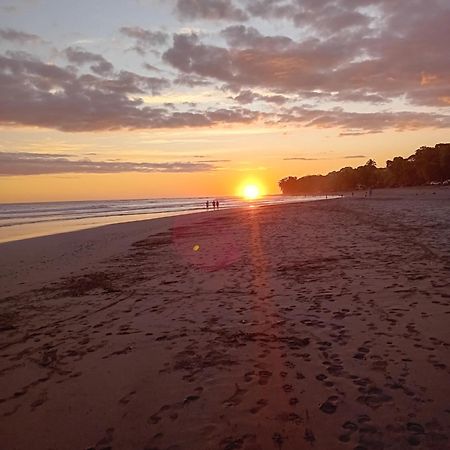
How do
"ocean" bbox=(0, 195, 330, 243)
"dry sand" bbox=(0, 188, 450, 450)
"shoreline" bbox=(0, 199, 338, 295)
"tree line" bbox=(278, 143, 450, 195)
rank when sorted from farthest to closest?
"tree line" bbox=(278, 143, 450, 195), "ocean" bbox=(0, 195, 330, 243), "shoreline" bbox=(0, 199, 338, 295), "dry sand" bbox=(0, 188, 450, 450)

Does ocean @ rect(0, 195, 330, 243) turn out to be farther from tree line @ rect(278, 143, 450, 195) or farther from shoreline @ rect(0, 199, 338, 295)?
tree line @ rect(278, 143, 450, 195)

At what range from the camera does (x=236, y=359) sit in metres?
6.05

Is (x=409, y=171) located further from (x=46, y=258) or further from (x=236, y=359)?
(x=236, y=359)

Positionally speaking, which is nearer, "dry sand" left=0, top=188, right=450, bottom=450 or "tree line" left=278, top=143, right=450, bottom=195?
"dry sand" left=0, top=188, right=450, bottom=450

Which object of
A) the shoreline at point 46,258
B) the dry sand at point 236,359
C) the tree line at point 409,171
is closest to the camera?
the dry sand at point 236,359

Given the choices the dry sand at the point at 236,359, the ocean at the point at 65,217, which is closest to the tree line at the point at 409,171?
the ocean at the point at 65,217

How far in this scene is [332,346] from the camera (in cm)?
623

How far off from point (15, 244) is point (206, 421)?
24.7 metres

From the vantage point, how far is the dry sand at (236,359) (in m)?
4.34

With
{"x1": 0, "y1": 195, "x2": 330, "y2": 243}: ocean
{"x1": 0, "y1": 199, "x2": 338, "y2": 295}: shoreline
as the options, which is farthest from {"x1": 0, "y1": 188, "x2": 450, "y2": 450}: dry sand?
{"x1": 0, "y1": 195, "x2": 330, "y2": 243}: ocean

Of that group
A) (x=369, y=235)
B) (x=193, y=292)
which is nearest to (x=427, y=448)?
(x=193, y=292)

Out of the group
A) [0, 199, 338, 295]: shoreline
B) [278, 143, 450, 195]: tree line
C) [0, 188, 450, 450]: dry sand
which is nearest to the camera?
[0, 188, 450, 450]: dry sand

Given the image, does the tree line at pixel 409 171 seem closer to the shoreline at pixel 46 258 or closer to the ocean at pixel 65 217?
the ocean at pixel 65 217

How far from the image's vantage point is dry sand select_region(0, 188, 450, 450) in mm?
4336
